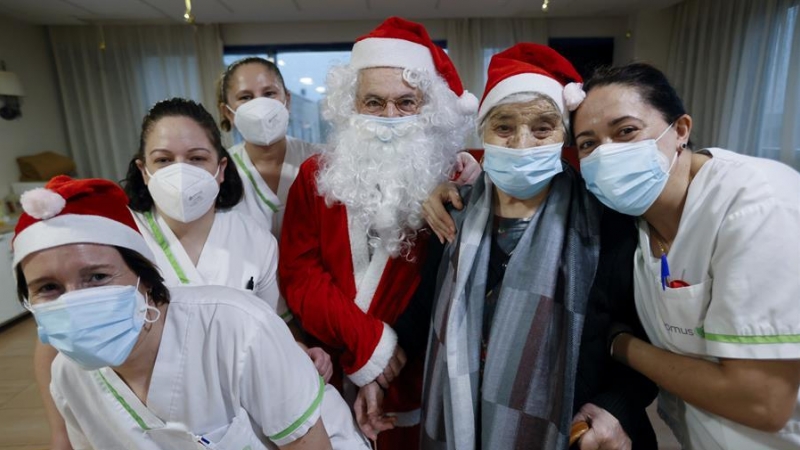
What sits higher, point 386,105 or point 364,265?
point 386,105

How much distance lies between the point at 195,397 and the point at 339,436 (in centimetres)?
39

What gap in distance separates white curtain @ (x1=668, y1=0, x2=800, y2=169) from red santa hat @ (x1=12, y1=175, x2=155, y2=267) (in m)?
4.31

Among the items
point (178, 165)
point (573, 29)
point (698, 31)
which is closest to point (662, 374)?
point (178, 165)

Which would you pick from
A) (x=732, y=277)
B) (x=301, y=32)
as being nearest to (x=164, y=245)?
(x=732, y=277)

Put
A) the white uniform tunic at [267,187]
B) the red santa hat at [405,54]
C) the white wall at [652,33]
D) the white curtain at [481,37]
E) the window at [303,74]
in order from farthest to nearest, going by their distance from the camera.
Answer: the window at [303,74] → the white curtain at [481,37] → the white wall at [652,33] → the white uniform tunic at [267,187] → the red santa hat at [405,54]

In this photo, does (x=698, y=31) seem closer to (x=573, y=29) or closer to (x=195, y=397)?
(x=573, y=29)

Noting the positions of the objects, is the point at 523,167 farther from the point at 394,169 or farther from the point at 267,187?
the point at 267,187

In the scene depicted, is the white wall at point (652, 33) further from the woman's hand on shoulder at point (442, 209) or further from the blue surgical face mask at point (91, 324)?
the blue surgical face mask at point (91, 324)

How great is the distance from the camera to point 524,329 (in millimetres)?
989

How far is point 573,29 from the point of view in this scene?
546 centimetres

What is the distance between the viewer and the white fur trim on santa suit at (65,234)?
0.76 m

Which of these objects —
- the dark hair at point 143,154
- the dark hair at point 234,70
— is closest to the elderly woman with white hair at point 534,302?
the dark hair at point 143,154

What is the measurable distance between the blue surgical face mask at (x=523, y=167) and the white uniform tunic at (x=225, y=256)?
818 mm

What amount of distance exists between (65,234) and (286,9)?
4.54 m
